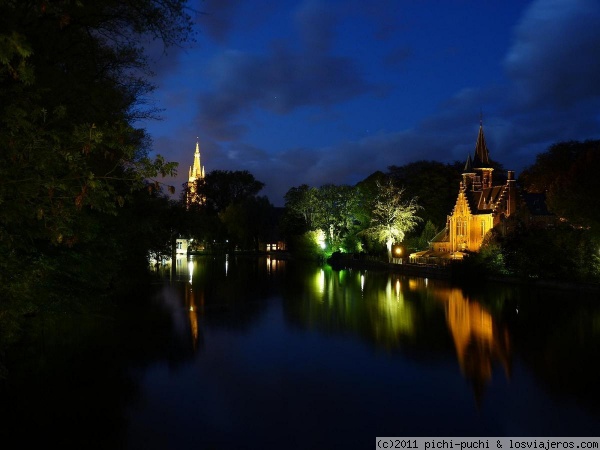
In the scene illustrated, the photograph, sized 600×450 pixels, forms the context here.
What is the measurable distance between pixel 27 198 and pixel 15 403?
13.5 feet

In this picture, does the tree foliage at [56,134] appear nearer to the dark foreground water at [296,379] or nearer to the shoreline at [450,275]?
the dark foreground water at [296,379]

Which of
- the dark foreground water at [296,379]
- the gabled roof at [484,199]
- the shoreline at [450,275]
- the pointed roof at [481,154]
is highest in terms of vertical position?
the pointed roof at [481,154]

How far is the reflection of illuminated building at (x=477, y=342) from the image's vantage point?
39.5 feet

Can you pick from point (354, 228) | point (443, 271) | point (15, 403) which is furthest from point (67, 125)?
point (354, 228)

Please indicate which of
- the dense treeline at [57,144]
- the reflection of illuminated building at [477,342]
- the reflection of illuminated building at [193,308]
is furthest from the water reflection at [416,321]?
the dense treeline at [57,144]

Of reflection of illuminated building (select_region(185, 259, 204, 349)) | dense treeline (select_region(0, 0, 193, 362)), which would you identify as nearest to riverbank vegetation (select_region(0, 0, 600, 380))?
dense treeline (select_region(0, 0, 193, 362))

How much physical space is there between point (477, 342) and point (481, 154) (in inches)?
1955

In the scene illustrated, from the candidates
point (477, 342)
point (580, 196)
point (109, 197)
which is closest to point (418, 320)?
point (477, 342)

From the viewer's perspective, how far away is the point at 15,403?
30.6ft

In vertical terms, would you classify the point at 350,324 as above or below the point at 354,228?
below

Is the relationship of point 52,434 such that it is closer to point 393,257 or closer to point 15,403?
point 15,403

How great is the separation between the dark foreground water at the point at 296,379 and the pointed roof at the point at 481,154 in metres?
41.3

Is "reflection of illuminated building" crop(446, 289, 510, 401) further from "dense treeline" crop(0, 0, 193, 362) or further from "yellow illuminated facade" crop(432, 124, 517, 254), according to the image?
"yellow illuminated facade" crop(432, 124, 517, 254)

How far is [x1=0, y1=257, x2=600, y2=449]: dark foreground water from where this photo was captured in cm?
835
